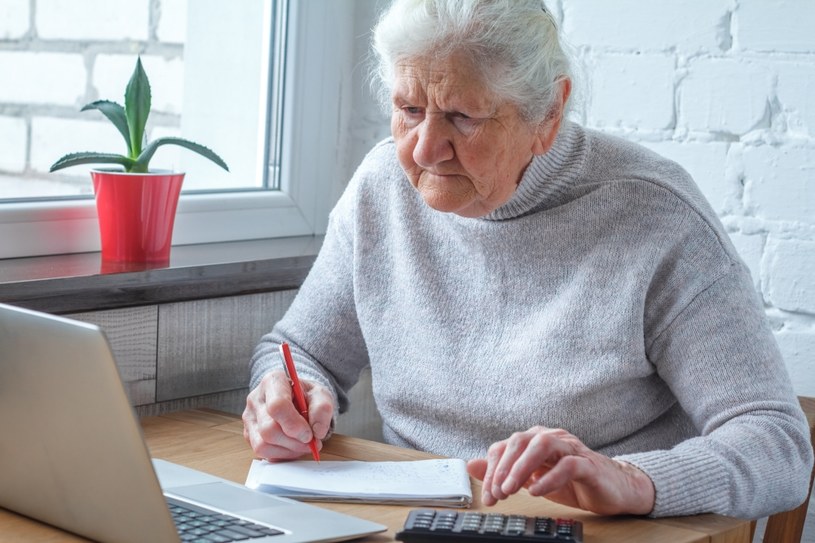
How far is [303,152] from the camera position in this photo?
220 centimetres

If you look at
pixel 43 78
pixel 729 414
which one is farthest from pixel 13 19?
pixel 729 414

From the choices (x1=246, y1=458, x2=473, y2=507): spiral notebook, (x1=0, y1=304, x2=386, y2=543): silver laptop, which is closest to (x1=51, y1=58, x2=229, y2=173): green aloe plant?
(x1=246, y1=458, x2=473, y2=507): spiral notebook

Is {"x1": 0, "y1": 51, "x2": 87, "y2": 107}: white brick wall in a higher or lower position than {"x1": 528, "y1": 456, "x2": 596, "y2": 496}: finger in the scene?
higher

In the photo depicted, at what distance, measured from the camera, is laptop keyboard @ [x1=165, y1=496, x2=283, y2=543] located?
3.47 ft

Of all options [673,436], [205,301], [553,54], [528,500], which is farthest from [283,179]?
[528,500]

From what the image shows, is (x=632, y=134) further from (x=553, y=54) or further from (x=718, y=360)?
(x=718, y=360)

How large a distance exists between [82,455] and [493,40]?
0.75 m

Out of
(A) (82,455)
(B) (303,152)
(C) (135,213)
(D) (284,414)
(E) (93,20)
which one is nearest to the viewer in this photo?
(A) (82,455)

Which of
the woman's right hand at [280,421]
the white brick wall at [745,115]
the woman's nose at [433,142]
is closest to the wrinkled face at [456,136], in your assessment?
the woman's nose at [433,142]

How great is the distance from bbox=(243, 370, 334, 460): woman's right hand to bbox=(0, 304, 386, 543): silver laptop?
0.23 metres

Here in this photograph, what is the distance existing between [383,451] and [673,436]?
415 millimetres

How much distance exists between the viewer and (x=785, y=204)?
1756 mm

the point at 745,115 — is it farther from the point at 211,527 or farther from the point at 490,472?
the point at 211,527

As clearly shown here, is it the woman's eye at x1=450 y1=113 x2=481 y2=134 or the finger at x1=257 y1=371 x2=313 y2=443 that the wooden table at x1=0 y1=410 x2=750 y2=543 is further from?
the woman's eye at x1=450 y1=113 x2=481 y2=134
